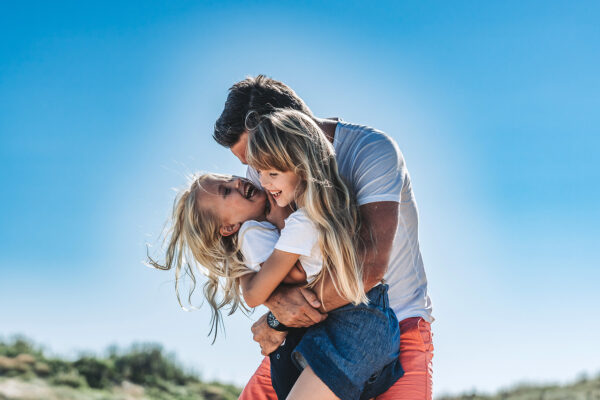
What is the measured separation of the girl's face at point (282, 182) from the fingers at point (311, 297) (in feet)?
1.64

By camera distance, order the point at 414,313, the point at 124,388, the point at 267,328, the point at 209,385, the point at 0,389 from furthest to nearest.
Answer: the point at 209,385 < the point at 124,388 < the point at 0,389 < the point at 414,313 < the point at 267,328

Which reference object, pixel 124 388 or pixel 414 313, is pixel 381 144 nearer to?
pixel 414 313

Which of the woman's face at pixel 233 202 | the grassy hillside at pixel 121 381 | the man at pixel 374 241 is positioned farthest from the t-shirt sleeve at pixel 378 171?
the grassy hillside at pixel 121 381

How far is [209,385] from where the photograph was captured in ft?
35.1

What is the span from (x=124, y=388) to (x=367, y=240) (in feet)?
27.4

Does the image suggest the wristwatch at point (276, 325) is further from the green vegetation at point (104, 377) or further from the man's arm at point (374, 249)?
the green vegetation at point (104, 377)

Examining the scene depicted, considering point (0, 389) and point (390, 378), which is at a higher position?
point (390, 378)

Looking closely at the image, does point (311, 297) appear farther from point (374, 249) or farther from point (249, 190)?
point (249, 190)

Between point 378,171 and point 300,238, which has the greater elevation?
point 378,171

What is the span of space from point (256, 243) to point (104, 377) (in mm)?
8119

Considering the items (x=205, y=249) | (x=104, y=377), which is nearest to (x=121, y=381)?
(x=104, y=377)

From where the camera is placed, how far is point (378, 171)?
10.4 feet

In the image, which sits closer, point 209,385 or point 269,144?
point 269,144

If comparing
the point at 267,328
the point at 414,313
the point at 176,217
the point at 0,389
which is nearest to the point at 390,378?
the point at 414,313
